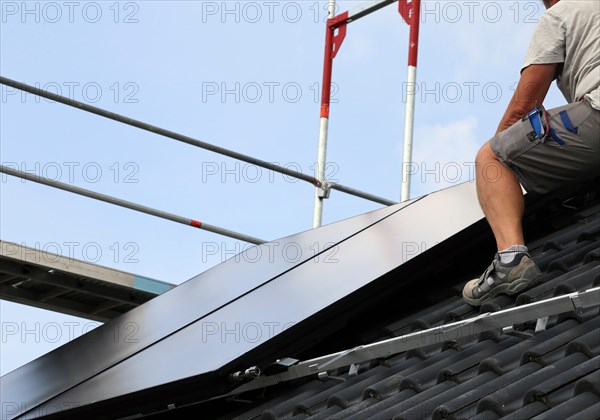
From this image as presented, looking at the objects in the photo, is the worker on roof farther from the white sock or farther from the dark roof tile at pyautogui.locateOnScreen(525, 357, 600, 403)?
the dark roof tile at pyautogui.locateOnScreen(525, 357, 600, 403)

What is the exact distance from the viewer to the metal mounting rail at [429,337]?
294 centimetres

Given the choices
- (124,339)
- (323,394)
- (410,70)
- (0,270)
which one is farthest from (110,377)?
(410,70)

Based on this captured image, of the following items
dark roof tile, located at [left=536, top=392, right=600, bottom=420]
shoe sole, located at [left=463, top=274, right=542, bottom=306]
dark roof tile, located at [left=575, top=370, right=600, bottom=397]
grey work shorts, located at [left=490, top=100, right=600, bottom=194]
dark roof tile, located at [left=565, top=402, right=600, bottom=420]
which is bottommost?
dark roof tile, located at [left=565, top=402, right=600, bottom=420]

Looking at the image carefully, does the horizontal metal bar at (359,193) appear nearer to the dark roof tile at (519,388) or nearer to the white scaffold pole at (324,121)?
the white scaffold pole at (324,121)

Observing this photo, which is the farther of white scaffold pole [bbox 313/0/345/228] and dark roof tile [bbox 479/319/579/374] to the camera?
white scaffold pole [bbox 313/0/345/228]

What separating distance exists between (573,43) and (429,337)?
0.95 metres

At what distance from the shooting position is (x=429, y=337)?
3260 millimetres

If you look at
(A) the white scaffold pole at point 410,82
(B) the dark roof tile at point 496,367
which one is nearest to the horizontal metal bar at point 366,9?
(A) the white scaffold pole at point 410,82

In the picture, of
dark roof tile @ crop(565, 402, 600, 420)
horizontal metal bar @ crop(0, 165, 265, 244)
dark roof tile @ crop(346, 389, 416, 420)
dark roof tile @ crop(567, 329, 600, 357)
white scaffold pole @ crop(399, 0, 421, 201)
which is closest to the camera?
dark roof tile @ crop(565, 402, 600, 420)

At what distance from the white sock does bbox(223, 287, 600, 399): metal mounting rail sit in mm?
189

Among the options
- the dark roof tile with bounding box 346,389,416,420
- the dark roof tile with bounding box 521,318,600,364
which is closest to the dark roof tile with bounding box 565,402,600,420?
the dark roof tile with bounding box 521,318,600,364

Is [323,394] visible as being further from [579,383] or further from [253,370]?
[579,383]

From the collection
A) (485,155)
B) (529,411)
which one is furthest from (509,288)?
(529,411)

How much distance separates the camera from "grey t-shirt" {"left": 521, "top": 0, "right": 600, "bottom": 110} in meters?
3.31
